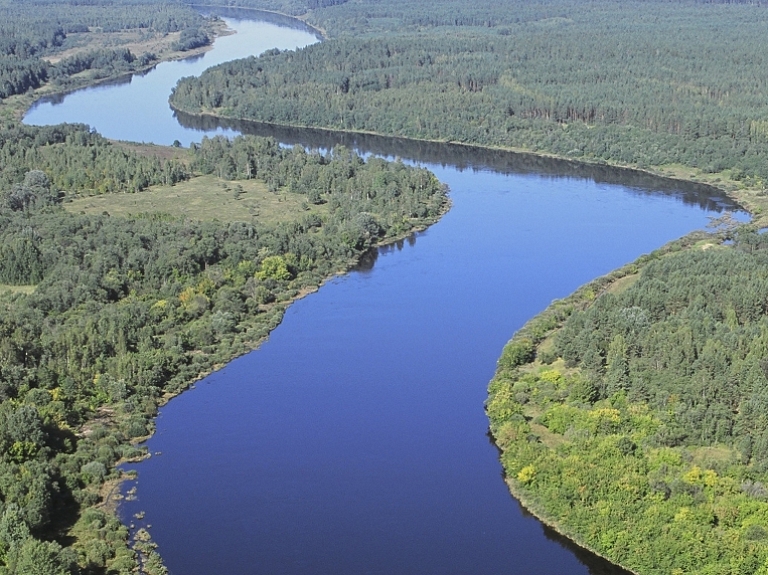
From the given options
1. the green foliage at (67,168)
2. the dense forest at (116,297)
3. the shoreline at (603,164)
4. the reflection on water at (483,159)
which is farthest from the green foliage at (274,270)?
the reflection on water at (483,159)

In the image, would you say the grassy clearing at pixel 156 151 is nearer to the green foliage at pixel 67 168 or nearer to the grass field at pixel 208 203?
the green foliage at pixel 67 168

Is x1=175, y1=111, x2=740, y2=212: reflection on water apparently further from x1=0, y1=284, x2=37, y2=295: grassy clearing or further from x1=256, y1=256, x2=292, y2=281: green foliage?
x1=0, y1=284, x2=37, y2=295: grassy clearing

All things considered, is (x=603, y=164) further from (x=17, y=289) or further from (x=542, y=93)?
(x=17, y=289)

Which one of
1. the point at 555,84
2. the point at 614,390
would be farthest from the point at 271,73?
the point at 614,390

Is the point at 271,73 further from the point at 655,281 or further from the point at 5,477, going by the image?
the point at 5,477

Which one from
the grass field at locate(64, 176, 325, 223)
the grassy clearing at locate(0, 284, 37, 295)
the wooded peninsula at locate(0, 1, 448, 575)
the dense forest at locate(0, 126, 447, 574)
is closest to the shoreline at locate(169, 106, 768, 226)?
the wooded peninsula at locate(0, 1, 448, 575)

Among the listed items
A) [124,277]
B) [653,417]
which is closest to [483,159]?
[124,277]

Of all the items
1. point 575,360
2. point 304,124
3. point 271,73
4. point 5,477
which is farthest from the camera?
point 271,73
